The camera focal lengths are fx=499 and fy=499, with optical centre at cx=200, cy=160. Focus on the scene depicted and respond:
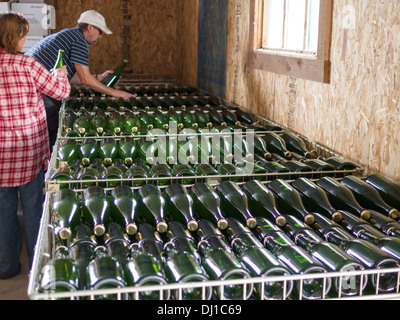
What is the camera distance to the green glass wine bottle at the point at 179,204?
152cm

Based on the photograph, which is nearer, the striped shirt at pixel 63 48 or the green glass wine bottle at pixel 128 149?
the green glass wine bottle at pixel 128 149

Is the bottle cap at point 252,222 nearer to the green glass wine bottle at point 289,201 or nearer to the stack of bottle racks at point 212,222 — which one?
the stack of bottle racks at point 212,222

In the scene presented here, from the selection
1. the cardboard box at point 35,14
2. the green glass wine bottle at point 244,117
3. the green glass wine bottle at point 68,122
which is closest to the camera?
the green glass wine bottle at point 68,122

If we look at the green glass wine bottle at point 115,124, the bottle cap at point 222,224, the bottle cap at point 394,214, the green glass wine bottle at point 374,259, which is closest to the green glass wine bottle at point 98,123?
the green glass wine bottle at point 115,124

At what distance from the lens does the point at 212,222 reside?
1.53 metres

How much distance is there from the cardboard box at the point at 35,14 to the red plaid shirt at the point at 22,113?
110 inches

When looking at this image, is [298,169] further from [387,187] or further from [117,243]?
[117,243]

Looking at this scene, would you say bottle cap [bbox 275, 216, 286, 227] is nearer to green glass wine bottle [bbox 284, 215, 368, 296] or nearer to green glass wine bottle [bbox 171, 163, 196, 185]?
green glass wine bottle [bbox 284, 215, 368, 296]

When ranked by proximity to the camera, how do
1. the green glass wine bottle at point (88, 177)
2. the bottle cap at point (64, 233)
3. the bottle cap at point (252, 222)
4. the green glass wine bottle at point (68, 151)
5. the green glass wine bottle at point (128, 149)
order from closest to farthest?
the bottle cap at point (64, 233) → the bottle cap at point (252, 222) → the green glass wine bottle at point (88, 177) → the green glass wine bottle at point (68, 151) → the green glass wine bottle at point (128, 149)

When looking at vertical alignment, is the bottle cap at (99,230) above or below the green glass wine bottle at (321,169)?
below

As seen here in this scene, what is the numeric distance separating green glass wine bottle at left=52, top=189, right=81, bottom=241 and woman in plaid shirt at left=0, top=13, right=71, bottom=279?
42.8 inches

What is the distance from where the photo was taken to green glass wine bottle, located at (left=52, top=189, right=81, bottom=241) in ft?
4.70

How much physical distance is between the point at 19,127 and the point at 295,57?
1447 millimetres

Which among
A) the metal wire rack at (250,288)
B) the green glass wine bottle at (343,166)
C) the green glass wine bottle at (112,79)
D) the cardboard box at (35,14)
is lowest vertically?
the metal wire rack at (250,288)
